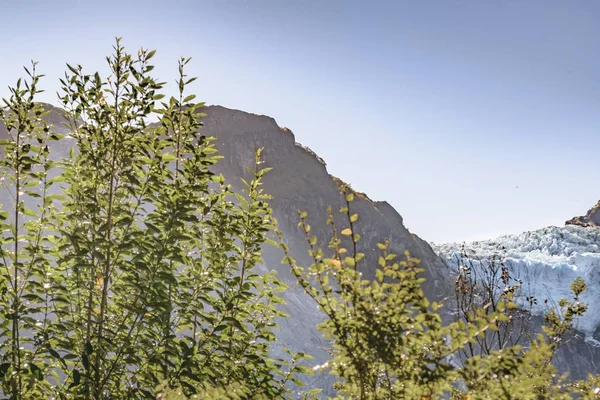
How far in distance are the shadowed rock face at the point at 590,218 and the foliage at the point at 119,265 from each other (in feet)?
291

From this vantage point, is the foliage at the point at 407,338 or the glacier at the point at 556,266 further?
the glacier at the point at 556,266

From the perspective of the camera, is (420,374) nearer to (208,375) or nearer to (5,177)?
(208,375)

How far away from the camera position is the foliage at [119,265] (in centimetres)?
338

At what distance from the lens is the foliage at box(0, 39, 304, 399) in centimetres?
338

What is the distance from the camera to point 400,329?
6.64 ft

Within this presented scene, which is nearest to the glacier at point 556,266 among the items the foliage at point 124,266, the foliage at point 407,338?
the foliage at point 124,266

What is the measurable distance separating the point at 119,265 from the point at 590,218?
95441 mm

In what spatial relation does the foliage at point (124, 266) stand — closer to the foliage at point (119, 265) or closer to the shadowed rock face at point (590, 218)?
the foliage at point (119, 265)

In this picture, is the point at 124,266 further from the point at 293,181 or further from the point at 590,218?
the point at 590,218

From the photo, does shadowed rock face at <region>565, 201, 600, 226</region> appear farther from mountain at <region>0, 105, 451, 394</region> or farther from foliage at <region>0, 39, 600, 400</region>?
foliage at <region>0, 39, 600, 400</region>

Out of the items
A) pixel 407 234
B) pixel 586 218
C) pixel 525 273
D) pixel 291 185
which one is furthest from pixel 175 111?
pixel 586 218

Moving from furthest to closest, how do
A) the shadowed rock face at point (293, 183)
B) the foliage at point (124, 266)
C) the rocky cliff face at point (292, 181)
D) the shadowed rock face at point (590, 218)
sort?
the shadowed rock face at point (590, 218) < the rocky cliff face at point (292, 181) < the shadowed rock face at point (293, 183) < the foliage at point (124, 266)

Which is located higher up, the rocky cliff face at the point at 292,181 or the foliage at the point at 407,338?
the rocky cliff face at the point at 292,181

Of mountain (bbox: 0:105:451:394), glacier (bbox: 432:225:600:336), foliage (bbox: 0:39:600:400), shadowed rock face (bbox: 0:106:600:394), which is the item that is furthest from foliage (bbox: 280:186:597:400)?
glacier (bbox: 432:225:600:336)
